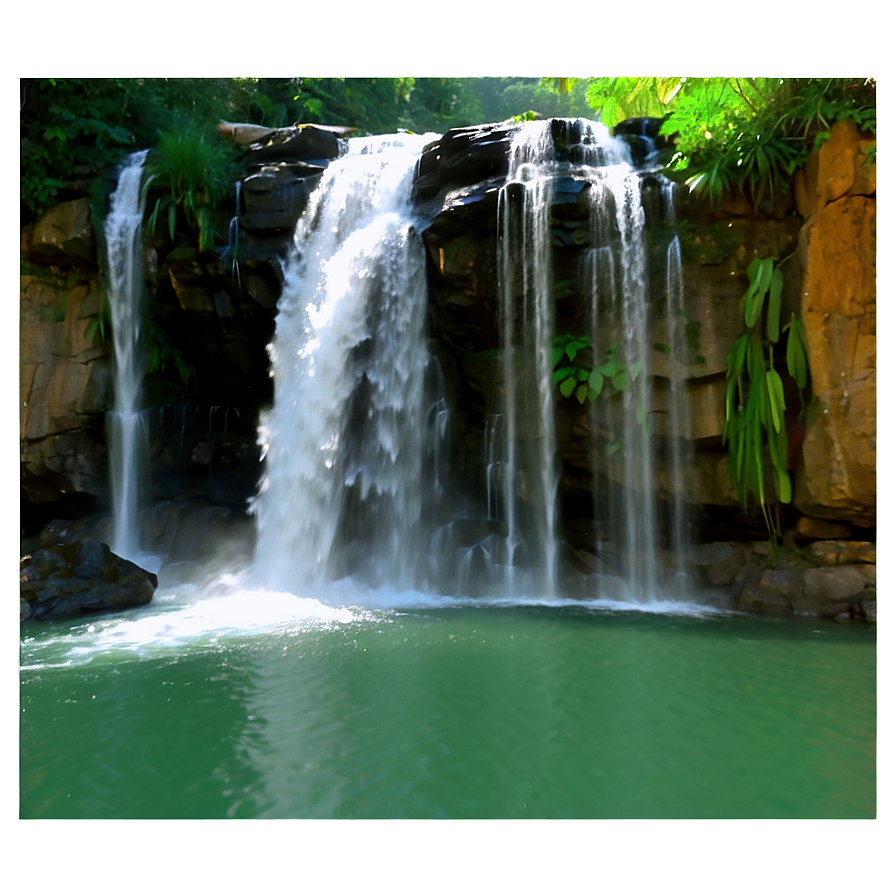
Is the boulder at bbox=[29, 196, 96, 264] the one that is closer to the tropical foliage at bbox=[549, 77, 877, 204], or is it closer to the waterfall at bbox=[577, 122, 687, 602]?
the waterfall at bbox=[577, 122, 687, 602]

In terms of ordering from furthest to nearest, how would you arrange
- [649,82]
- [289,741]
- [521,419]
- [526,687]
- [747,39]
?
[649,82] → [521,419] → [526,687] → [289,741] → [747,39]

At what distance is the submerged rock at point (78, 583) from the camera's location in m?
7.13

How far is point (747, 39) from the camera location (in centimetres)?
233

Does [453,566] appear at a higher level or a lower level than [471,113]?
lower

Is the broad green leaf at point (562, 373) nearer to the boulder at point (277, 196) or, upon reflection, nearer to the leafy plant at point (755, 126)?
the leafy plant at point (755, 126)

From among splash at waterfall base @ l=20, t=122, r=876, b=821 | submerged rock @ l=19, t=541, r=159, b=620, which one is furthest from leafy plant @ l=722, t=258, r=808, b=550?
submerged rock @ l=19, t=541, r=159, b=620

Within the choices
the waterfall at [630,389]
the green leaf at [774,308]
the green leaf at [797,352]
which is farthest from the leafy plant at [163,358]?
the green leaf at [797,352]

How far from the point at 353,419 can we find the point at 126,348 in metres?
3.72

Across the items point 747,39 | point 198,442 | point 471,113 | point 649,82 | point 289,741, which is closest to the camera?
point 747,39

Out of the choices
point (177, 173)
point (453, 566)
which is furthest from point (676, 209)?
point (177, 173)

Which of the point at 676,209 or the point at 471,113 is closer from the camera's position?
the point at 676,209

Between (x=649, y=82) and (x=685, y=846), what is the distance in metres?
9.65

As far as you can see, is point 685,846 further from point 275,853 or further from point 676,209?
point 676,209

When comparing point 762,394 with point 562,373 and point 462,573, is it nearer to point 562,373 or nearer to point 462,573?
point 562,373
